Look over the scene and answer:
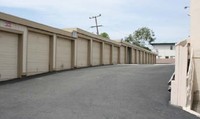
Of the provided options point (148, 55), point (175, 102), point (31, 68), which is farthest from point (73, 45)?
point (148, 55)

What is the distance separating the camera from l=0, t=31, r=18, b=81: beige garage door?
1421 centimetres

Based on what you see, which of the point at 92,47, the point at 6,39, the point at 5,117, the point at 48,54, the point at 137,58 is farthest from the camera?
the point at 137,58

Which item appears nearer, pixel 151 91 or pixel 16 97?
pixel 16 97

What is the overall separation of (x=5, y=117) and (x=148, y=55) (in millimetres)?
50184

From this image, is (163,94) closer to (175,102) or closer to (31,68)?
(175,102)

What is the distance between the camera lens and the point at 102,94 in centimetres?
1030

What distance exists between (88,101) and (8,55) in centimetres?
741

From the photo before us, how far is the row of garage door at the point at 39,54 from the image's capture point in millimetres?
14531

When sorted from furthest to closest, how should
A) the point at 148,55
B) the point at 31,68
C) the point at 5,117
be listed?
1. the point at 148,55
2. the point at 31,68
3. the point at 5,117

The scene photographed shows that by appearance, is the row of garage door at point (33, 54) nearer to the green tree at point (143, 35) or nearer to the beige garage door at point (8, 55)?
the beige garage door at point (8, 55)

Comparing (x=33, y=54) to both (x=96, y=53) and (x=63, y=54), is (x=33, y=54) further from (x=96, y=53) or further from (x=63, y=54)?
(x=96, y=53)

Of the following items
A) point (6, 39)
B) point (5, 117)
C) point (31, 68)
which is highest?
point (6, 39)

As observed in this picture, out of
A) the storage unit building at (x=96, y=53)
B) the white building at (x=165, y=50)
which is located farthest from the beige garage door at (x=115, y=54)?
the white building at (x=165, y=50)

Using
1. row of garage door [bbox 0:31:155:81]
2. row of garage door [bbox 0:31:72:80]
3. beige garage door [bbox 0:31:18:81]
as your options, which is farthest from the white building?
beige garage door [bbox 0:31:18:81]
